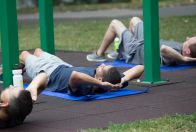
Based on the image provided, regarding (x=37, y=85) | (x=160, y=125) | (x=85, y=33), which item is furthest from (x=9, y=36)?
(x=85, y=33)

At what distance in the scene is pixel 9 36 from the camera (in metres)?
7.43

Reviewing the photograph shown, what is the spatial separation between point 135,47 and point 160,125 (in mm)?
4320

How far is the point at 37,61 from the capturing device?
324 inches

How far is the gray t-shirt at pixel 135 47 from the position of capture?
Result: 9867mm

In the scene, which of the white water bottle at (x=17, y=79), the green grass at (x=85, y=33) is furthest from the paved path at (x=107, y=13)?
the white water bottle at (x=17, y=79)

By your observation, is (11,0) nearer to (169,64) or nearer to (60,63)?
(60,63)

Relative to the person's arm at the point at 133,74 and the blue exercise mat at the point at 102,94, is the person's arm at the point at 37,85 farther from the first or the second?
the person's arm at the point at 133,74

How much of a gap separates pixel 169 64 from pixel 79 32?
650 centimetres

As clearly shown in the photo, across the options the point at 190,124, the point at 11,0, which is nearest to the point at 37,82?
the point at 11,0

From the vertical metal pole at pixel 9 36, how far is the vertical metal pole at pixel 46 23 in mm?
1866

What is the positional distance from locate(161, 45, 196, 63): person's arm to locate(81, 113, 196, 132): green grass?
11.4ft

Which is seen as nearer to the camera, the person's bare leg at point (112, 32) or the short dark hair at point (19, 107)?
the short dark hair at point (19, 107)

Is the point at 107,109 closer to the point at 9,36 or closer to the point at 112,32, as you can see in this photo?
Answer: the point at 9,36

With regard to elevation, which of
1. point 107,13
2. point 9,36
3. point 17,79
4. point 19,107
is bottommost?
point 19,107
